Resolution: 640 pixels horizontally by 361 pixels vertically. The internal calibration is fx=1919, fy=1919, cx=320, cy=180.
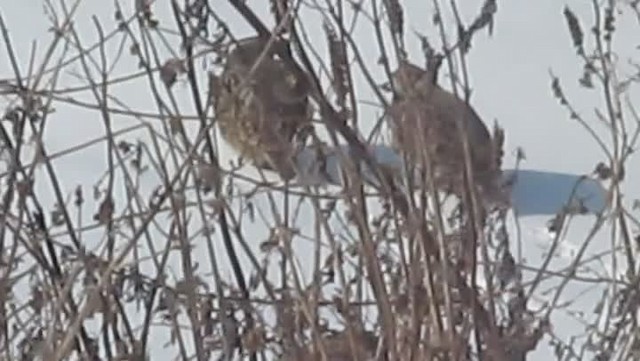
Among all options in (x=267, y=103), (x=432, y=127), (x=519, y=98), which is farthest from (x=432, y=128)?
(x=519, y=98)

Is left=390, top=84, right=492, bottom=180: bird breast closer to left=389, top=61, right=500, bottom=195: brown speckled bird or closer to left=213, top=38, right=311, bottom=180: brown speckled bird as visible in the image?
left=389, top=61, right=500, bottom=195: brown speckled bird

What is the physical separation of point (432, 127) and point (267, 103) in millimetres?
291

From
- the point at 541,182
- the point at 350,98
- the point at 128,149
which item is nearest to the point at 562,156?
the point at 541,182

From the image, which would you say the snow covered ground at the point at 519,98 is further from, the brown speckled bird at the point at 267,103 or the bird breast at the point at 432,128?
the bird breast at the point at 432,128

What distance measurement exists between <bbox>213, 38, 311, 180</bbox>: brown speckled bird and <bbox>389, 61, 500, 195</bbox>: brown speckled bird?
0.12 metres

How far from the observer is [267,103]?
2.18 meters

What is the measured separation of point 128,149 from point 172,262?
3.48 feet

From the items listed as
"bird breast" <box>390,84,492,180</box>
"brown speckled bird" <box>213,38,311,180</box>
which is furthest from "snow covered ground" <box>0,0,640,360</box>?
"bird breast" <box>390,84,492,180</box>

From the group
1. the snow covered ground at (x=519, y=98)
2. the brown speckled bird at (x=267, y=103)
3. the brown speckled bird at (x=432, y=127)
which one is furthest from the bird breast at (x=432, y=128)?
the snow covered ground at (x=519, y=98)

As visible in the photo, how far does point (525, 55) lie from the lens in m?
5.90

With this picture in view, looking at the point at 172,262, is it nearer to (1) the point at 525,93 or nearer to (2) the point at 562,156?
(2) the point at 562,156

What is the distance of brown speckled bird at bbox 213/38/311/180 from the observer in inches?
82.7

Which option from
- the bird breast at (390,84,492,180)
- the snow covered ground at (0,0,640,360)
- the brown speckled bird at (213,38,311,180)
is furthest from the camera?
the snow covered ground at (0,0,640,360)

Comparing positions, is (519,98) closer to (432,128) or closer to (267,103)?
(267,103)
